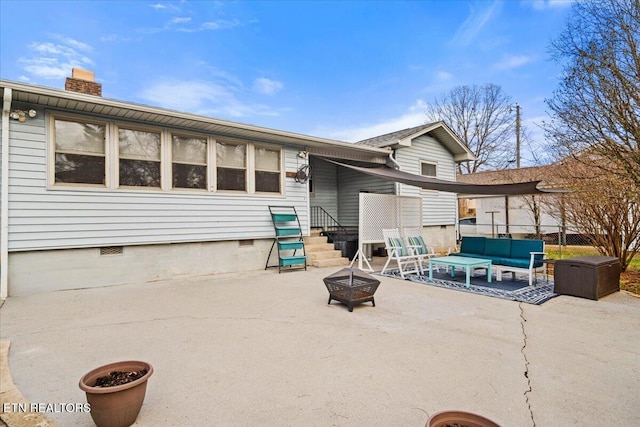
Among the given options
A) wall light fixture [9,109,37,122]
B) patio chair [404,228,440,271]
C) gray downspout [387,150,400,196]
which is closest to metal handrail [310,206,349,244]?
gray downspout [387,150,400,196]

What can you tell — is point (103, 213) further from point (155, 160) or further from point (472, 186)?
point (472, 186)

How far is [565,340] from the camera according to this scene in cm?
347

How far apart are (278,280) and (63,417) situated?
4.56m

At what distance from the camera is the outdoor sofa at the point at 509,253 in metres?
6.28

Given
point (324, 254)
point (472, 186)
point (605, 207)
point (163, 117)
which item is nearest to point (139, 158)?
point (163, 117)

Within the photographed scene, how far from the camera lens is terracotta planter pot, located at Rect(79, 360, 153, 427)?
186cm

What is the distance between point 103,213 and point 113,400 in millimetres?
5020

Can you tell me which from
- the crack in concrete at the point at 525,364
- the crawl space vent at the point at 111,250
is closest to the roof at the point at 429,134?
the crack in concrete at the point at 525,364

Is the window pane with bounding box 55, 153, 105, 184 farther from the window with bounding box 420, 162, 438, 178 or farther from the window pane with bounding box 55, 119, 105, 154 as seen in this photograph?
the window with bounding box 420, 162, 438, 178

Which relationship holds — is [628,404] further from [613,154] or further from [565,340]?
[613,154]

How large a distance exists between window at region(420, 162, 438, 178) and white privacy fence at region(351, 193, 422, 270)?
4.82 ft

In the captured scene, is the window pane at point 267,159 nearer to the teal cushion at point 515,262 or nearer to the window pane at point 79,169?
the window pane at point 79,169

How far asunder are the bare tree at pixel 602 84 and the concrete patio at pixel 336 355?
9.37ft

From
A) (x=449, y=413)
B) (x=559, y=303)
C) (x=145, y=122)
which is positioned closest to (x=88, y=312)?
(x=145, y=122)
